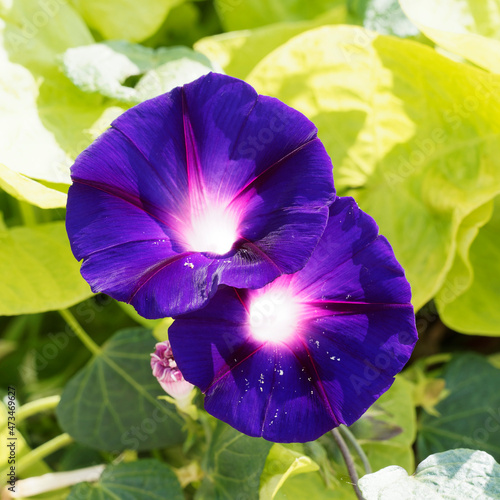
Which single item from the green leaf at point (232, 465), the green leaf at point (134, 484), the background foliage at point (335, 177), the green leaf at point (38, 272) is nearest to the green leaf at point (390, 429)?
the background foliage at point (335, 177)

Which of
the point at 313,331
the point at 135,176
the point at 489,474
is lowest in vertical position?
the point at 489,474

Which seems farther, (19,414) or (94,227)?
(19,414)

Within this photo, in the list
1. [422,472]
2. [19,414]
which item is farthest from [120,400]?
[422,472]

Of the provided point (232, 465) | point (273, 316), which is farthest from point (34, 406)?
point (273, 316)

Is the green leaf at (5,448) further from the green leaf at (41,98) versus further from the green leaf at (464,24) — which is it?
the green leaf at (464,24)

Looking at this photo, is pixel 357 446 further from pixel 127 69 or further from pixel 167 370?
pixel 127 69

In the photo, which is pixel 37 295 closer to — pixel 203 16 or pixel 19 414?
pixel 19 414
